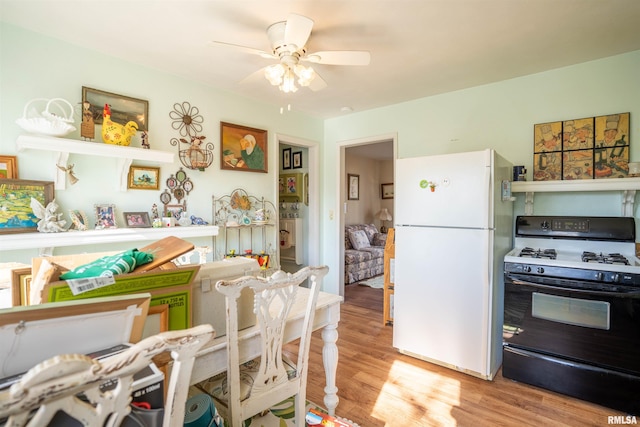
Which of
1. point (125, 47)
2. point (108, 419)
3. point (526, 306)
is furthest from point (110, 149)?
point (526, 306)

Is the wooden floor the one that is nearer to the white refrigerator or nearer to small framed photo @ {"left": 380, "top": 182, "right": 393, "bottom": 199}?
the white refrigerator

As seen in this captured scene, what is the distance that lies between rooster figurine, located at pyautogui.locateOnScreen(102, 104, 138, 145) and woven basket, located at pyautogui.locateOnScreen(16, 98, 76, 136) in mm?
197

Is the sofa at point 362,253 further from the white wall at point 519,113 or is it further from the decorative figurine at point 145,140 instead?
the decorative figurine at point 145,140

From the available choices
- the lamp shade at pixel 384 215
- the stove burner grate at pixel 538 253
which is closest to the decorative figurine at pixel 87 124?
the stove burner grate at pixel 538 253

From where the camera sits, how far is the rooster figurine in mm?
2227

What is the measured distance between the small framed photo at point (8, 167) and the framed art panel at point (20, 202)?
0.17 feet

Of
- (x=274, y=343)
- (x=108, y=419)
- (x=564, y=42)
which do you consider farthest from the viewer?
(x=564, y=42)

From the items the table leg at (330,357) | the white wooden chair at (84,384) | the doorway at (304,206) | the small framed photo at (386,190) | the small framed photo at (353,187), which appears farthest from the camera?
the small framed photo at (386,190)

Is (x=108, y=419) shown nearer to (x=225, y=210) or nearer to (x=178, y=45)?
(x=178, y=45)

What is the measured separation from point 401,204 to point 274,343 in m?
1.74

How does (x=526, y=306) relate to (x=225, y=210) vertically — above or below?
below

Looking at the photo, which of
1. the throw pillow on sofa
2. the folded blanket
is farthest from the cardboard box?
the throw pillow on sofa

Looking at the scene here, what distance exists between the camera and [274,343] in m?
1.29

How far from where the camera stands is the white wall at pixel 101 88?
1981mm
